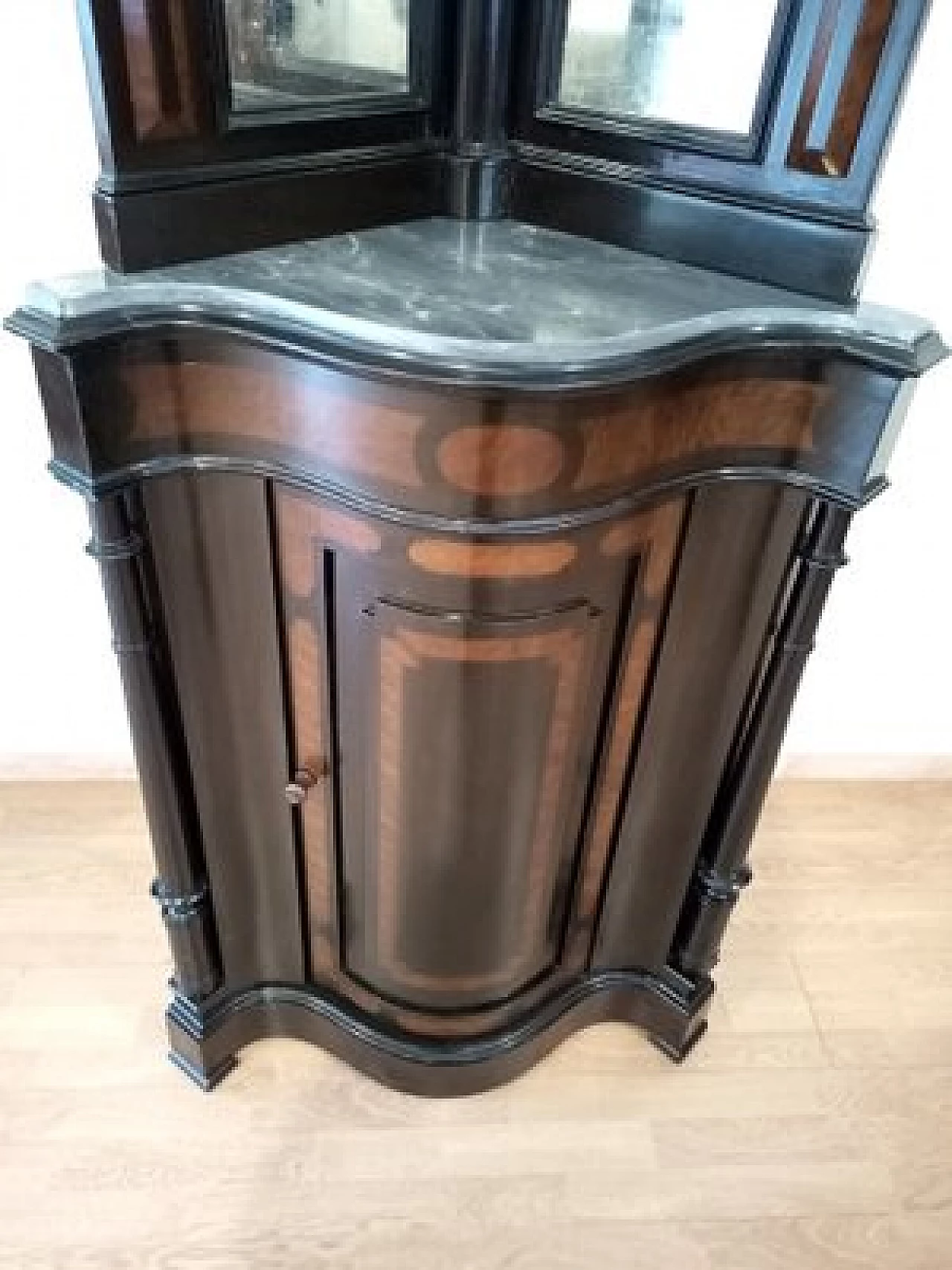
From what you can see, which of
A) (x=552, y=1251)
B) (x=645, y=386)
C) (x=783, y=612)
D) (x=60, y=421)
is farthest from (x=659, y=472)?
(x=552, y=1251)

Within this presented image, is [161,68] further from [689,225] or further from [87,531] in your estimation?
[87,531]

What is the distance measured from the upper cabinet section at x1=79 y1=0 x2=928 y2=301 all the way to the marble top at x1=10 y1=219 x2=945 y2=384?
3cm

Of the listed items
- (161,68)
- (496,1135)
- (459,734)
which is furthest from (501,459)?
(496,1135)

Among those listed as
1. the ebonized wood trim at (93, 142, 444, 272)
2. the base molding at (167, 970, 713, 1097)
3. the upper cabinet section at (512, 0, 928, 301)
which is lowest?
the base molding at (167, 970, 713, 1097)

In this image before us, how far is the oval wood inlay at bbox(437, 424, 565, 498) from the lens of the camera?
2.38ft

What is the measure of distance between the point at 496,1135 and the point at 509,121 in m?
1.12

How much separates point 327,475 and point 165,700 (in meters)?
0.31

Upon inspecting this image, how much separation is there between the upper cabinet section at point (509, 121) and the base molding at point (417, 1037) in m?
0.86

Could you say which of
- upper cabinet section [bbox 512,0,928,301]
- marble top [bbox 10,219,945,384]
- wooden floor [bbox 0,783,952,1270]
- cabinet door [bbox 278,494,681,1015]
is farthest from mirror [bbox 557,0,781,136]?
wooden floor [bbox 0,783,952,1270]

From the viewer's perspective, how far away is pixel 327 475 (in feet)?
2.61

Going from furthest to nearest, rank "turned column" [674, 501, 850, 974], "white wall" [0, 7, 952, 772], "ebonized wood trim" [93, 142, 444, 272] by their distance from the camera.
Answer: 1. "white wall" [0, 7, 952, 772]
2. "turned column" [674, 501, 850, 974]
3. "ebonized wood trim" [93, 142, 444, 272]

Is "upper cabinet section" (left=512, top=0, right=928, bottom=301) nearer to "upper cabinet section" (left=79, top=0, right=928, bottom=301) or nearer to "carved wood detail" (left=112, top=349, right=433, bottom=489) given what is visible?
"upper cabinet section" (left=79, top=0, right=928, bottom=301)

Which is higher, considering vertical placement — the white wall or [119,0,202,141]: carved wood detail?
[119,0,202,141]: carved wood detail

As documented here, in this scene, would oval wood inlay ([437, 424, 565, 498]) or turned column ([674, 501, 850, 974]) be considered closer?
oval wood inlay ([437, 424, 565, 498])
